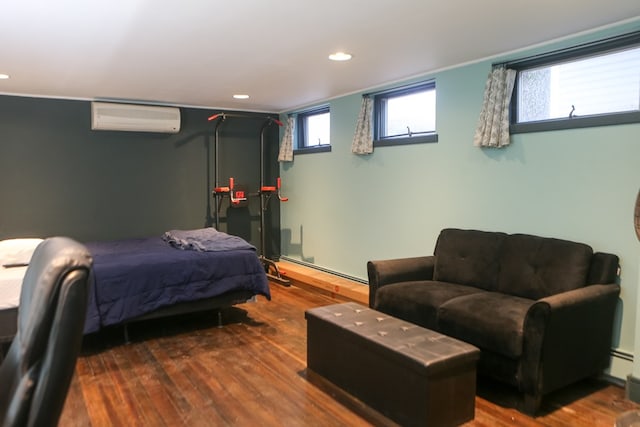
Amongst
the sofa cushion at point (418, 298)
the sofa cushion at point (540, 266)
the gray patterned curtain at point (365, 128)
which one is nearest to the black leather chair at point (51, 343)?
the sofa cushion at point (418, 298)

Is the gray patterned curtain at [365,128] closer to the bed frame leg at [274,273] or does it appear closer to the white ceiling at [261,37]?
the white ceiling at [261,37]

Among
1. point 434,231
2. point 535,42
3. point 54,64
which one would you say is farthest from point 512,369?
point 54,64

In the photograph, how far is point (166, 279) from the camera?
12.4 ft

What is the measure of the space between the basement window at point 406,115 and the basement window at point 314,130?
34.8 inches

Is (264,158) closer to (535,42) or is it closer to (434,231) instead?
(434,231)

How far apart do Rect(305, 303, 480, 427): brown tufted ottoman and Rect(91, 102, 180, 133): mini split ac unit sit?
3.50 m

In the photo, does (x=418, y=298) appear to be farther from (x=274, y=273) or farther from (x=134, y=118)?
(x=134, y=118)

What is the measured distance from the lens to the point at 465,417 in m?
2.46

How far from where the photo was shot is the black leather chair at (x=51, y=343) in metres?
0.88

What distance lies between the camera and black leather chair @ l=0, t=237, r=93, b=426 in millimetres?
875

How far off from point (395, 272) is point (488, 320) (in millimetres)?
1013

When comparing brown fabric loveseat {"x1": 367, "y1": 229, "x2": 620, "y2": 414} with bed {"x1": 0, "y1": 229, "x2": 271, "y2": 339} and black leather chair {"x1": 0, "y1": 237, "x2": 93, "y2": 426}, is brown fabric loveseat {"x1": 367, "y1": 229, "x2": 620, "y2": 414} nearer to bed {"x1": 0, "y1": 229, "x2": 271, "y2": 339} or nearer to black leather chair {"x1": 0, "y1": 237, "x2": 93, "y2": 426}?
bed {"x1": 0, "y1": 229, "x2": 271, "y2": 339}

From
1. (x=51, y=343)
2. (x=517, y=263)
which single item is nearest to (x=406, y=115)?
(x=517, y=263)

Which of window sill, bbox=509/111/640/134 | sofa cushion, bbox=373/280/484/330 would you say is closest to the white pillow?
sofa cushion, bbox=373/280/484/330
